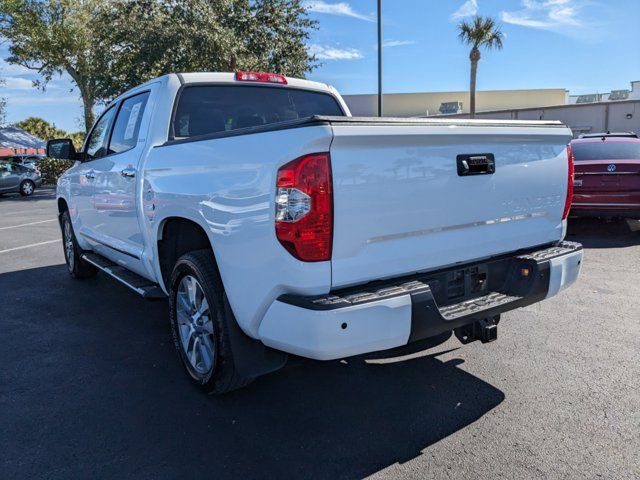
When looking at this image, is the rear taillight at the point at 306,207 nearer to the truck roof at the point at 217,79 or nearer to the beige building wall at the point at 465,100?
the truck roof at the point at 217,79

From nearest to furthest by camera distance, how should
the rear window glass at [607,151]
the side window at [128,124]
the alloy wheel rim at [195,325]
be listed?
the alloy wheel rim at [195,325] < the side window at [128,124] < the rear window glass at [607,151]

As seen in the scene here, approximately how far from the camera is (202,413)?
312 cm

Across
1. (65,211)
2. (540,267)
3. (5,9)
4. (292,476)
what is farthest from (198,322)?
(5,9)

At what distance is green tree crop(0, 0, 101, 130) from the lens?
2650 cm

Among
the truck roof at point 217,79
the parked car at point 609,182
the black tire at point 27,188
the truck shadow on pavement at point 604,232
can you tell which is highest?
the truck roof at point 217,79

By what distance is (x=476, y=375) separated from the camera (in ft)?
11.6

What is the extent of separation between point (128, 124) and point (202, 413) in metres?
2.66

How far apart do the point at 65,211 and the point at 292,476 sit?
17.5ft

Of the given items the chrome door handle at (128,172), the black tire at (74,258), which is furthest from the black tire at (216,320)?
the black tire at (74,258)

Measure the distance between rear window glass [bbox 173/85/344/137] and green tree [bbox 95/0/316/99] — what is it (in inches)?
611

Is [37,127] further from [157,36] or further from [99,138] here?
[99,138]

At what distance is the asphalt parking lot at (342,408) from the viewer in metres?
2.61

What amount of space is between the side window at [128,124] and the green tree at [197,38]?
15.0 meters

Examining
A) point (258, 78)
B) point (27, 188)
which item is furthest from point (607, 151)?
point (27, 188)
